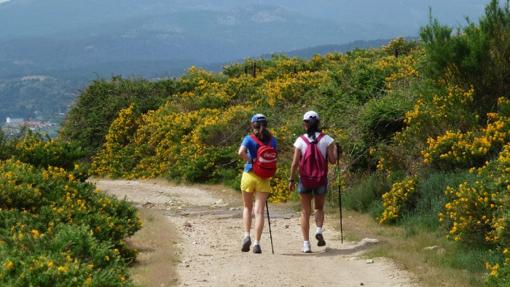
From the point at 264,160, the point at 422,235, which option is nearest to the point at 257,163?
the point at 264,160

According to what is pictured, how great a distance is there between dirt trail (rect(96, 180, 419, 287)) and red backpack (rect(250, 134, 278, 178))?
3.87ft

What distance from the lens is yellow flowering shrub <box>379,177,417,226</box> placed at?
542 inches

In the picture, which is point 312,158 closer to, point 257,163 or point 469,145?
point 257,163

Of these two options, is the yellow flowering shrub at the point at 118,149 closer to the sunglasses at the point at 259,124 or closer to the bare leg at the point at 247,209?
the bare leg at the point at 247,209

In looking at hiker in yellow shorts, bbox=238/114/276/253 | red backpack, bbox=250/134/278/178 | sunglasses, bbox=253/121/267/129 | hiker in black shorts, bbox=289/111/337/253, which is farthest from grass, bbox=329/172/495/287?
sunglasses, bbox=253/121/267/129

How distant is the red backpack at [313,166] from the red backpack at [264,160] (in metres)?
0.42

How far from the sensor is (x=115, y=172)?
29422mm

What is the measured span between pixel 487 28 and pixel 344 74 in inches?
378

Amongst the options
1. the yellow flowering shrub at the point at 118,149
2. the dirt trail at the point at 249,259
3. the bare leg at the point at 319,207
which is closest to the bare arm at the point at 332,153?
the bare leg at the point at 319,207

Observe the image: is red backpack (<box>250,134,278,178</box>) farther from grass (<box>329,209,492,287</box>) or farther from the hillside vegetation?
the hillside vegetation

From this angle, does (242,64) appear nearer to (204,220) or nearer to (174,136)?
(174,136)

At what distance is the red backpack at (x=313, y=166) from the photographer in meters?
11.3

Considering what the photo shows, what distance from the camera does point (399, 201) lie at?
1389 cm

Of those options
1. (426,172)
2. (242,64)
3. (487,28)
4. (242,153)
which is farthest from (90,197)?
(242,64)
